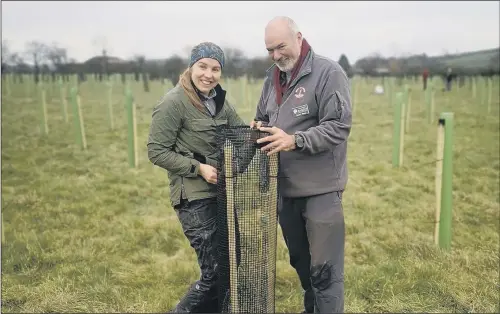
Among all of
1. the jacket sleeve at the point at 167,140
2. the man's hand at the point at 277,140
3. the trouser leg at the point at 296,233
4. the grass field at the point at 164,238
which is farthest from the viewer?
the grass field at the point at 164,238

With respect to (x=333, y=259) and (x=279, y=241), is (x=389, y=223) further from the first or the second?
(x=333, y=259)

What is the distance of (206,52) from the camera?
246cm

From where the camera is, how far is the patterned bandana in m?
2.46

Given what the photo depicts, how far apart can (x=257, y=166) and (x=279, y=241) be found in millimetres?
2401

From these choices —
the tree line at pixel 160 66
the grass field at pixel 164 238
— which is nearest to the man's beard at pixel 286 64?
the grass field at pixel 164 238

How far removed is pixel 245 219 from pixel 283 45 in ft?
3.34

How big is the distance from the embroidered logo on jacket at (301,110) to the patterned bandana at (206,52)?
1.68 feet

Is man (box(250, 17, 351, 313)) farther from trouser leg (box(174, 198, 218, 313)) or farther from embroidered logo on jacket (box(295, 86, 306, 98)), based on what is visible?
trouser leg (box(174, 198, 218, 313))

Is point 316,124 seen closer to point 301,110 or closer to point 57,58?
point 301,110

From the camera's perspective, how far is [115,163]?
28.5 ft

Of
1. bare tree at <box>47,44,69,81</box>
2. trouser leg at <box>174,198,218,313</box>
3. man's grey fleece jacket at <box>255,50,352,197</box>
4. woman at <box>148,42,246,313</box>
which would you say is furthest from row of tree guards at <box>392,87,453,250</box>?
bare tree at <box>47,44,69,81</box>

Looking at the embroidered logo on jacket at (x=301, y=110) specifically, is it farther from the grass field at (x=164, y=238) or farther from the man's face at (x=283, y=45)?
the grass field at (x=164, y=238)

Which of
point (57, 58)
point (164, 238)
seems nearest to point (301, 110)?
point (164, 238)

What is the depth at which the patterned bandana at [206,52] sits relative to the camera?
2.46m
